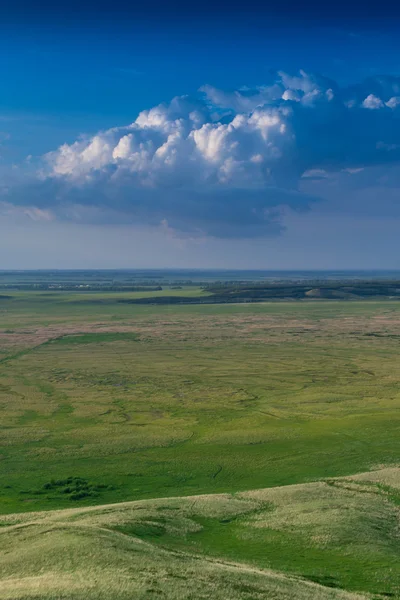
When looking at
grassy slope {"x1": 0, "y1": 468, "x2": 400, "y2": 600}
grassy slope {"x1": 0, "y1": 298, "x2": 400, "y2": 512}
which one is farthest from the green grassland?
grassy slope {"x1": 0, "y1": 298, "x2": 400, "y2": 512}

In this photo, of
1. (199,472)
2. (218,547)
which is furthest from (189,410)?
(218,547)

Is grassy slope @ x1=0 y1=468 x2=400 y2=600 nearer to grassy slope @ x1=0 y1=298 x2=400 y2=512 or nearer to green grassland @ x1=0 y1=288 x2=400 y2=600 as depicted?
green grassland @ x1=0 y1=288 x2=400 y2=600

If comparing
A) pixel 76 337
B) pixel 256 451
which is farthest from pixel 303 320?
pixel 256 451

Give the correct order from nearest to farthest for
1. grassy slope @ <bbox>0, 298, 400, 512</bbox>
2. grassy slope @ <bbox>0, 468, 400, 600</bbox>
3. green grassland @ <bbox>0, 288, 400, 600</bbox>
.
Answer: grassy slope @ <bbox>0, 468, 400, 600</bbox>
green grassland @ <bbox>0, 288, 400, 600</bbox>
grassy slope @ <bbox>0, 298, 400, 512</bbox>

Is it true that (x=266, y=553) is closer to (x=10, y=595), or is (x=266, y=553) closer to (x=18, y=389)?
(x=10, y=595)

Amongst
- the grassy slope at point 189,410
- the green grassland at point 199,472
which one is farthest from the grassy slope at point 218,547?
the grassy slope at point 189,410
